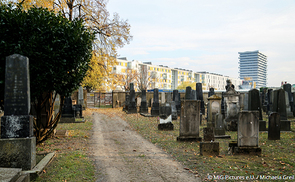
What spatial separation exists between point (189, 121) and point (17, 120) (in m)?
6.69

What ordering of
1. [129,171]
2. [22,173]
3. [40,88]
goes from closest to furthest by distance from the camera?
1. [22,173]
2. [129,171]
3. [40,88]

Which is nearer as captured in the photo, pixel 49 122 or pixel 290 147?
pixel 290 147

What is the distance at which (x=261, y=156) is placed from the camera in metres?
7.41

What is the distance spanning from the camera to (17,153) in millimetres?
5355

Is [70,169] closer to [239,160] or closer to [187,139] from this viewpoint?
[239,160]

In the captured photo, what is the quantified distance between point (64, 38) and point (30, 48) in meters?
A: 1.10

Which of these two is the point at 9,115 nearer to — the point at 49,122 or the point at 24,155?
the point at 24,155

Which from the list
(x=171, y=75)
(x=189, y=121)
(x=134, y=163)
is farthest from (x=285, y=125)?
(x=171, y=75)

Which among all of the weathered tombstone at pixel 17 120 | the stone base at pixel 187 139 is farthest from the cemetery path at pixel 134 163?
the weathered tombstone at pixel 17 120

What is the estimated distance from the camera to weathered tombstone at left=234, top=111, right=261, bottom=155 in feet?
24.8

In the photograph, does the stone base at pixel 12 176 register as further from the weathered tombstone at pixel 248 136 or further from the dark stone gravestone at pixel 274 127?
the dark stone gravestone at pixel 274 127

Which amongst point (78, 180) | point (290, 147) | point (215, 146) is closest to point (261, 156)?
point (215, 146)

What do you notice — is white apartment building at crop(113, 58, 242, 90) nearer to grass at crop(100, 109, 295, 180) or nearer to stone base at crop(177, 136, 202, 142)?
stone base at crop(177, 136, 202, 142)

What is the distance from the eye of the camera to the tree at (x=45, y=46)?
270 inches
